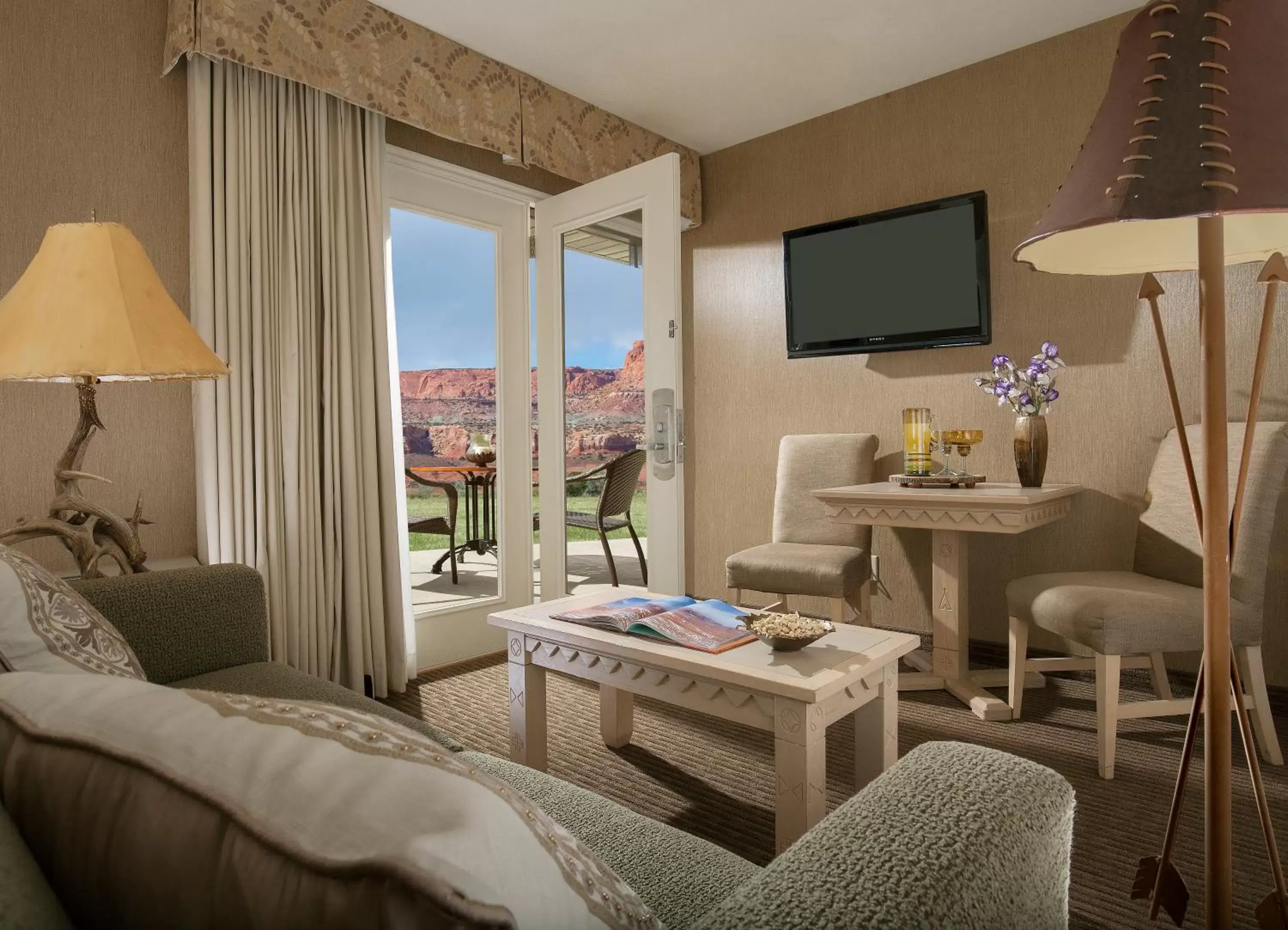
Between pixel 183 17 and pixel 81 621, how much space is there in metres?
2.17

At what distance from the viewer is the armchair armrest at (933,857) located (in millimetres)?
576

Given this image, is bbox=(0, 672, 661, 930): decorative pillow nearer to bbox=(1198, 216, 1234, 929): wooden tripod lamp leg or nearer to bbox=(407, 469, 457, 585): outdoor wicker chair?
bbox=(1198, 216, 1234, 929): wooden tripod lamp leg

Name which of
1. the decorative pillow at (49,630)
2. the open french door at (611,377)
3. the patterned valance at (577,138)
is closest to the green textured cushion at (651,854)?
the decorative pillow at (49,630)

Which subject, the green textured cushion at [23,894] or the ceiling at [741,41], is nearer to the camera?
the green textured cushion at [23,894]

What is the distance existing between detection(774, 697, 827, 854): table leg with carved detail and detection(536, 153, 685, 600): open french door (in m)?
1.76

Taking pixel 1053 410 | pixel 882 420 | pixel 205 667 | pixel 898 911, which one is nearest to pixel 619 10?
pixel 882 420

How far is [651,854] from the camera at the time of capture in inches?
41.3

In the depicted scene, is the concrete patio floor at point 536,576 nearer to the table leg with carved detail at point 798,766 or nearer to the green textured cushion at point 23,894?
the table leg with carved detail at point 798,766

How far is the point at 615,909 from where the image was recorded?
46 cm

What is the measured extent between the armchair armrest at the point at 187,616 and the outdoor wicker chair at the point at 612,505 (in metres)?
1.84

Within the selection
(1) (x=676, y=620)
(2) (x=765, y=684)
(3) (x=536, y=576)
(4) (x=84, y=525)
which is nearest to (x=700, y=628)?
(1) (x=676, y=620)

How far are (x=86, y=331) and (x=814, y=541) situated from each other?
9.10 feet

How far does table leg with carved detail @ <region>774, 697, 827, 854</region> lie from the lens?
5.04 feet

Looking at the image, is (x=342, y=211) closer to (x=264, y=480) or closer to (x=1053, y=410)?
(x=264, y=480)
